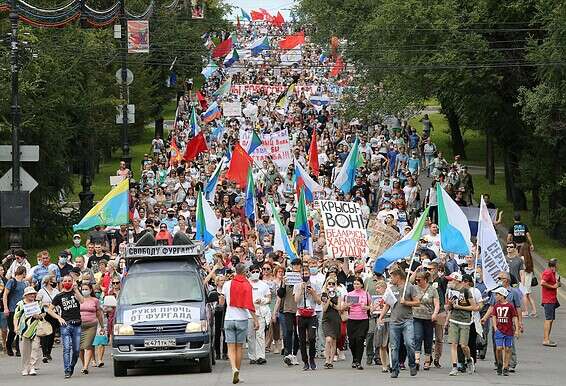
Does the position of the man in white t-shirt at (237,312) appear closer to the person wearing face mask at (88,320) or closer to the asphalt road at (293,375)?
the asphalt road at (293,375)

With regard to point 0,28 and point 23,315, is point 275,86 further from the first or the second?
point 23,315

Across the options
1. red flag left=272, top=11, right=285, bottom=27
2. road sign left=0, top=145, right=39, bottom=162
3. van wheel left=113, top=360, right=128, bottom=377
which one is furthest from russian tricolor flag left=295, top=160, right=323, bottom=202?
red flag left=272, top=11, right=285, bottom=27

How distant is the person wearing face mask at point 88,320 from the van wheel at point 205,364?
1.83 meters

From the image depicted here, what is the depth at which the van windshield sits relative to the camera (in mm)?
22844

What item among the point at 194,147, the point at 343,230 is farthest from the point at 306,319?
the point at 194,147

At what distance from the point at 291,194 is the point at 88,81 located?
37.0ft

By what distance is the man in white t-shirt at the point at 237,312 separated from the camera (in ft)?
71.8

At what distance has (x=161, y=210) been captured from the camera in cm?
3938

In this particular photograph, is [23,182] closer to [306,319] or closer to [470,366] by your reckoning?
[306,319]

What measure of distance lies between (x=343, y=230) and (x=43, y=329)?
7540 millimetres

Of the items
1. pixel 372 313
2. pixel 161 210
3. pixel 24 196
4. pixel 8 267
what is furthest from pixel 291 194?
pixel 372 313

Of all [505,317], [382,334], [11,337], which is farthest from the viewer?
[11,337]

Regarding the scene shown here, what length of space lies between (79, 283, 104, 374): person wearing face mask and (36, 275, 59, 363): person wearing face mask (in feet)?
2.01

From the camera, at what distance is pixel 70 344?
23.0 m
